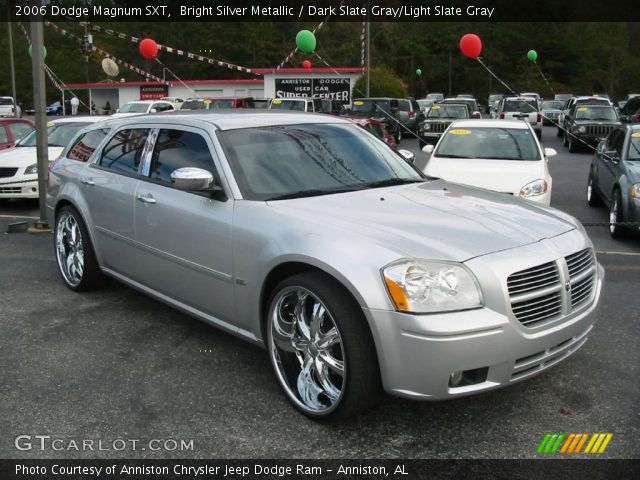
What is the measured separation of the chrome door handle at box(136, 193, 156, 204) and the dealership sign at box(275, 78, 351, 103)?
85.1 feet

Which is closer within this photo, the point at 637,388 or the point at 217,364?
the point at 637,388

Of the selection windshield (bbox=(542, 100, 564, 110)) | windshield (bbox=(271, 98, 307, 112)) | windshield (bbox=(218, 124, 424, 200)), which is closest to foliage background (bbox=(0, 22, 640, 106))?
windshield (bbox=(542, 100, 564, 110))

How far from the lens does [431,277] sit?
10.3ft

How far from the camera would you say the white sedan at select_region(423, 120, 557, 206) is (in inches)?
343

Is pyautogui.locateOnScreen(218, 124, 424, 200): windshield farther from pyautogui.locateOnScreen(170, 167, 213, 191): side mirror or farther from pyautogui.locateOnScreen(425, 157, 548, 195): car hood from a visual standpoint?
pyautogui.locateOnScreen(425, 157, 548, 195): car hood

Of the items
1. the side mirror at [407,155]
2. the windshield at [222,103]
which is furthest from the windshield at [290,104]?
the side mirror at [407,155]

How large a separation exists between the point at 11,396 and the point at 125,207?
1.63 m

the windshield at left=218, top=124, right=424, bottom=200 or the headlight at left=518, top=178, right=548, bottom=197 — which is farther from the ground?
the windshield at left=218, top=124, right=424, bottom=200

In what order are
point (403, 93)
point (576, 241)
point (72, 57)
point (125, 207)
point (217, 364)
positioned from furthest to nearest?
point (72, 57) → point (403, 93) → point (125, 207) → point (217, 364) → point (576, 241)

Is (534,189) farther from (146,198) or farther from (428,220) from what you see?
(146,198)

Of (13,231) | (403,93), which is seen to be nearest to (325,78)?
(403,93)

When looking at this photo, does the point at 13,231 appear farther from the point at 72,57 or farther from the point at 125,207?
the point at 72,57

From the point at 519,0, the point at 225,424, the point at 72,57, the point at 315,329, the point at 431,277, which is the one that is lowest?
the point at 225,424

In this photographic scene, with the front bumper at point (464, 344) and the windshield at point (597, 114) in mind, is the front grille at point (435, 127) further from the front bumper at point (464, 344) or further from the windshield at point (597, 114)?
the front bumper at point (464, 344)
